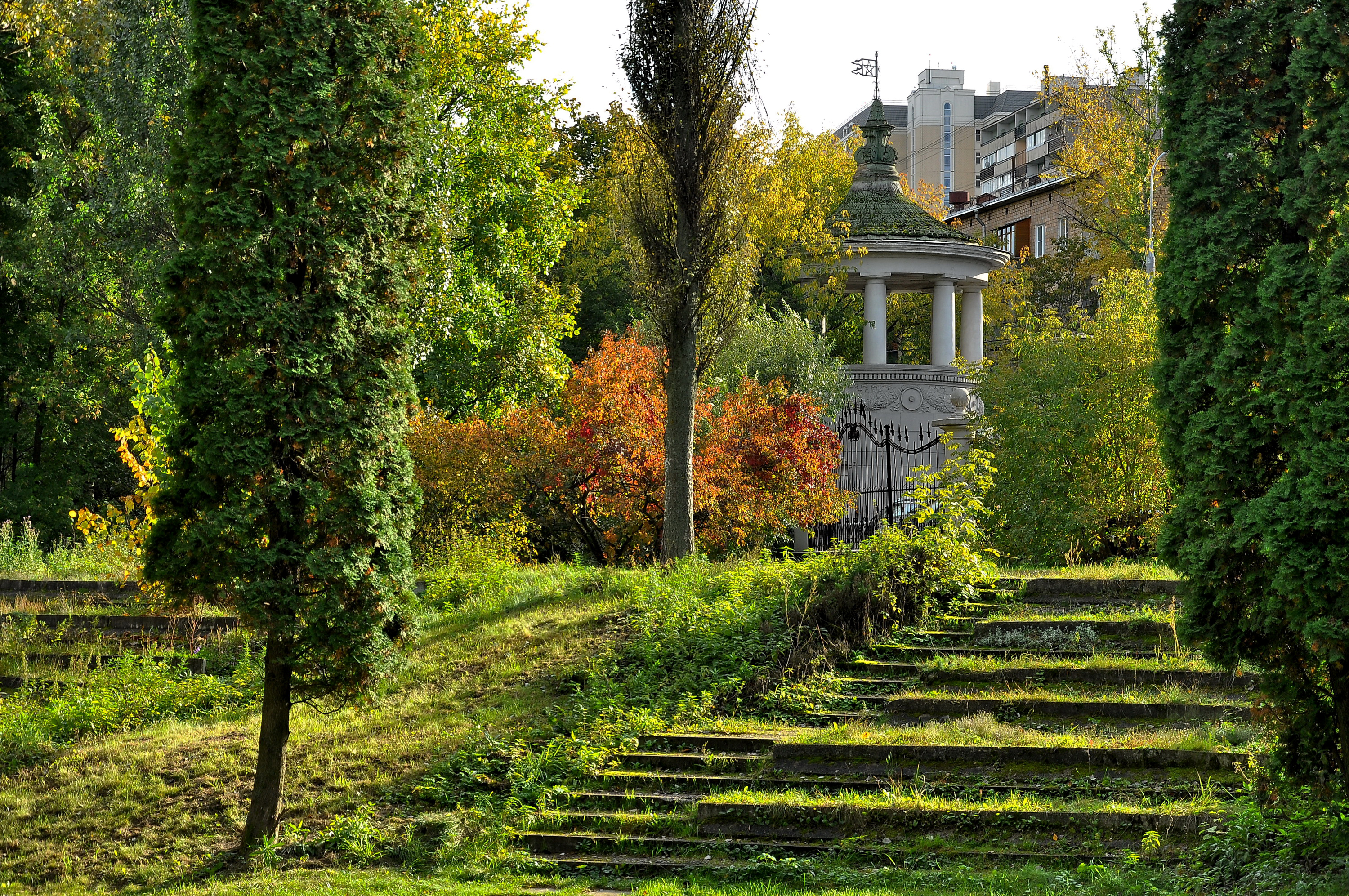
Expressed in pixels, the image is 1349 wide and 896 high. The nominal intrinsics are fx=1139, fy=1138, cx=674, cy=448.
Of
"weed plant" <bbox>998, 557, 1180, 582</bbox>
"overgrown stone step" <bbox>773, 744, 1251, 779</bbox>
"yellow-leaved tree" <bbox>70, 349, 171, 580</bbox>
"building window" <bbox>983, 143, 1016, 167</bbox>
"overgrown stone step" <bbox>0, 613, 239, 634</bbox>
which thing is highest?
"building window" <bbox>983, 143, 1016, 167</bbox>

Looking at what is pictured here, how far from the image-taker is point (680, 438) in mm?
13430

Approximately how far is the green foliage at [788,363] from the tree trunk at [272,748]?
15.0 metres

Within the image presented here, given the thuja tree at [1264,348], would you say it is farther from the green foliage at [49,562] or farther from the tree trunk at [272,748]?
the green foliage at [49,562]

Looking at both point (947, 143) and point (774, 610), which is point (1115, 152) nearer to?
point (774, 610)

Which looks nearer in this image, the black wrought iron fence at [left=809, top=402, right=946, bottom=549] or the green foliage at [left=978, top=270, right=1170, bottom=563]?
the green foliage at [left=978, top=270, right=1170, bottom=563]

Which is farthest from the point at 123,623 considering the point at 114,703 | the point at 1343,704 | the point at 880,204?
the point at 880,204

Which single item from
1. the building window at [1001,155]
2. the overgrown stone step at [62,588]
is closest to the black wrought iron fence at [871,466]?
the overgrown stone step at [62,588]

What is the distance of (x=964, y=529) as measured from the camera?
1229 cm

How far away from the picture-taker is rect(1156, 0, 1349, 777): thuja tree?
5910 mm

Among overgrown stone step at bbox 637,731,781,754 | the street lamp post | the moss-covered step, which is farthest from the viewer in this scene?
the street lamp post

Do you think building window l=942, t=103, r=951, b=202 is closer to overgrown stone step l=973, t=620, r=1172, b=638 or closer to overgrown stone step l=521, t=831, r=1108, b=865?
overgrown stone step l=973, t=620, r=1172, b=638

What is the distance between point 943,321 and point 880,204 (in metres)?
3.27

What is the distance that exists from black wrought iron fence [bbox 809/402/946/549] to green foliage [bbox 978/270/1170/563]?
4.01 m

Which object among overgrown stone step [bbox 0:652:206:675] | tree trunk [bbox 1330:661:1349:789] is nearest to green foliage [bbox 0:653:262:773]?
overgrown stone step [bbox 0:652:206:675]
